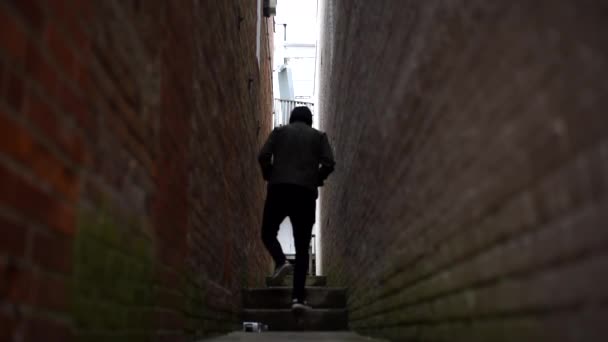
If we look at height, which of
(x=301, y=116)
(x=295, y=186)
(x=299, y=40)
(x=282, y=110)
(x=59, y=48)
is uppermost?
(x=299, y=40)

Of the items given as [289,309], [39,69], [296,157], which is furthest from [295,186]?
[39,69]

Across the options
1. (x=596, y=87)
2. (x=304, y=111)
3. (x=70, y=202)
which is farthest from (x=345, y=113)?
(x=596, y=87)

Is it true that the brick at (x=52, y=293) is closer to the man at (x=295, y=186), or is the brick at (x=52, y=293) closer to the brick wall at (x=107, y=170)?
the brick wall at (x=107, y=170)

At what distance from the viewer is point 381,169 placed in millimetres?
3678

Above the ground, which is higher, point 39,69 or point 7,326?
point 39,69

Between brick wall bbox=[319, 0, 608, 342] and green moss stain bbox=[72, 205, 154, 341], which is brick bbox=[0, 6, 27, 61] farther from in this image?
brick wall bbox=[319, 0, 608, 342]

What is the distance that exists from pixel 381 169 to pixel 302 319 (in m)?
2.74

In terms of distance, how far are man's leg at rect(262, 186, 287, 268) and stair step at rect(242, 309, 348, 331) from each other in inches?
38.5

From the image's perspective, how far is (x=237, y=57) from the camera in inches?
227

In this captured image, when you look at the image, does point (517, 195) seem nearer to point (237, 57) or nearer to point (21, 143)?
point (21, 143)

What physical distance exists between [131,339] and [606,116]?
5.71 ft

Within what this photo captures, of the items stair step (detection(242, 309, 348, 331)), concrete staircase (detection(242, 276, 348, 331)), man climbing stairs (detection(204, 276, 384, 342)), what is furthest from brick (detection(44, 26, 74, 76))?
stair step (detection(242, 309, 348, 331))

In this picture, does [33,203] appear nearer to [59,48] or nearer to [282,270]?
[59,48]

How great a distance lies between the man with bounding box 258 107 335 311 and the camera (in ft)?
16.8
